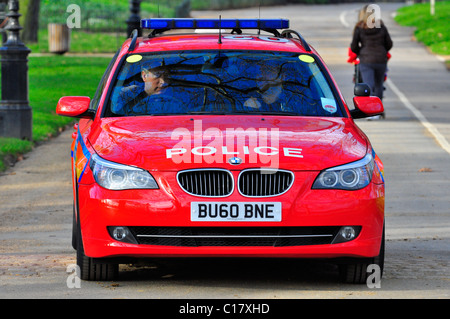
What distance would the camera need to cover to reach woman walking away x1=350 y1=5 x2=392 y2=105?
18203mm

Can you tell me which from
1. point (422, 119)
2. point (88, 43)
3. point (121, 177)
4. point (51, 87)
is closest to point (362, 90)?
point (121, 177)

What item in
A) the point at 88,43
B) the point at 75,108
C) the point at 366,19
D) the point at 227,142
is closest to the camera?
the point at 227,142

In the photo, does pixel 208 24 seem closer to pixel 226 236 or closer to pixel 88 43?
pixel 226 236

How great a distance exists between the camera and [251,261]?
7066 mm

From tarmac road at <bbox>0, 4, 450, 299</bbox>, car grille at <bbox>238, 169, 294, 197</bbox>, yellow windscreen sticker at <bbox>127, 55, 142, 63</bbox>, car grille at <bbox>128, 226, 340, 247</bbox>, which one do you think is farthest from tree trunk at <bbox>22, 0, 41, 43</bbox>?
car grille at <bbox>238, 169, 294, 197</bbox>

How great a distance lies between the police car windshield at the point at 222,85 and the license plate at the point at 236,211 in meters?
1.14

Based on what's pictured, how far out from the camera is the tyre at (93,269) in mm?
7242

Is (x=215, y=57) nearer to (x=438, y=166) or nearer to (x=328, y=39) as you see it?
(x=438, y=166)

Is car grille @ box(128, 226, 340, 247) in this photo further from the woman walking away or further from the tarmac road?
the woman walking away

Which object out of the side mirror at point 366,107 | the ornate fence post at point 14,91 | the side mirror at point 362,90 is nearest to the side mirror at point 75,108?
the side mirror at point 366,107

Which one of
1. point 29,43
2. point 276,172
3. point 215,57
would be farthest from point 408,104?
point 29,43

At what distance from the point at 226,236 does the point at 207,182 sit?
0.35 m

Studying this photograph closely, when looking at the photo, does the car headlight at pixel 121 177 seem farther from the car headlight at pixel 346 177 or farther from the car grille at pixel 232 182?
the car headlight at pixel 346 177

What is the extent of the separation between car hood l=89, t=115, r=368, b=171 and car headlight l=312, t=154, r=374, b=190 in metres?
0.04
